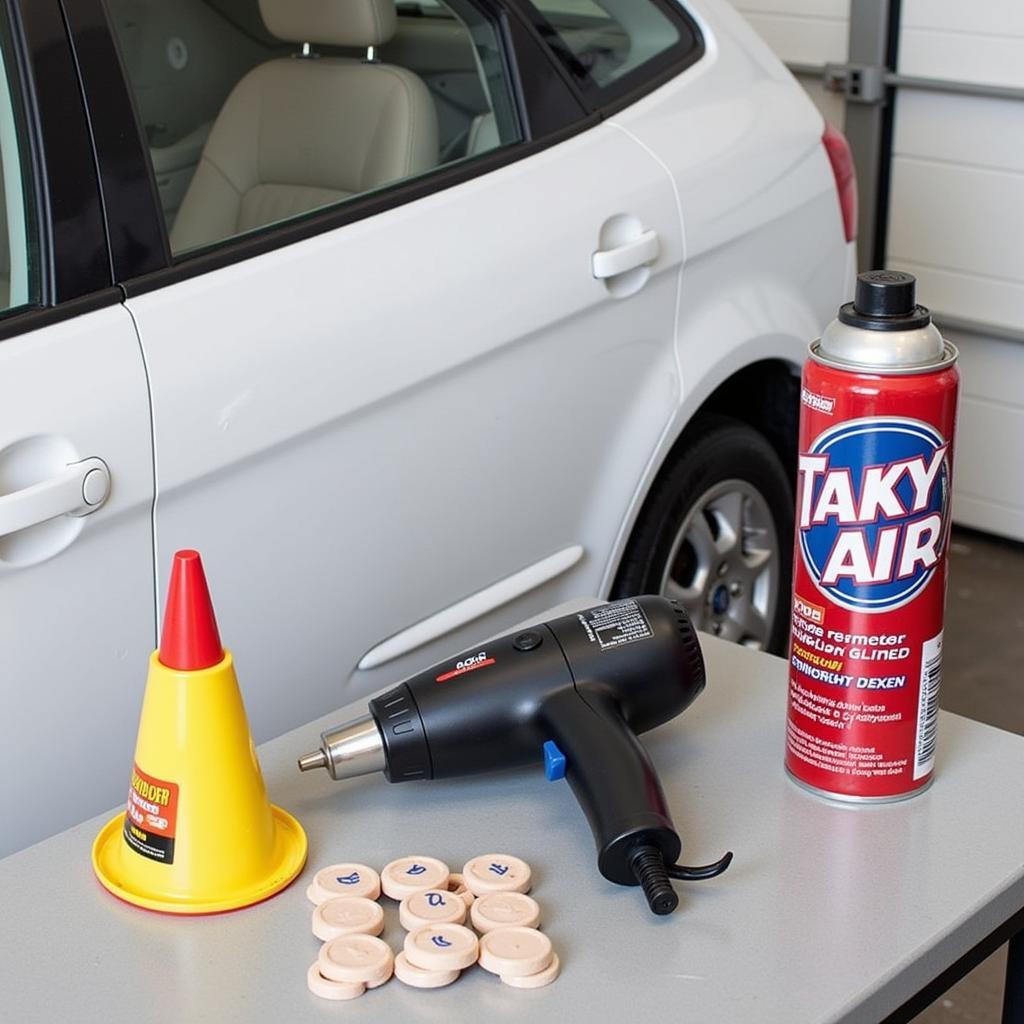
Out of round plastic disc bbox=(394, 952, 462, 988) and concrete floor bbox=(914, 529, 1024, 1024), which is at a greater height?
round plastic disc bbox=(394, 952, 462, 988)

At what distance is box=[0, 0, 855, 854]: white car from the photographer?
1.67 metres

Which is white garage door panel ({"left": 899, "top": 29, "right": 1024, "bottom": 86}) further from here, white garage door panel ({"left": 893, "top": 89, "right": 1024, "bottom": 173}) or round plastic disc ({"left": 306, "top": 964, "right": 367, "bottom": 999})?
round plastic disc ({"left": 306, "top": 964, "right": 367, "bottom": 999})

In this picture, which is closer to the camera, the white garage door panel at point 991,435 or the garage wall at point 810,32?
the white garage door panel at point 991,435

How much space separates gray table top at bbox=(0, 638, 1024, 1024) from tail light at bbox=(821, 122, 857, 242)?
1.42 meters

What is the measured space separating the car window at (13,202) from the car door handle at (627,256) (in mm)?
762

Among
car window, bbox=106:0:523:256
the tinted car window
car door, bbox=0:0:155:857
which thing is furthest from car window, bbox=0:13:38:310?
the tinted car window

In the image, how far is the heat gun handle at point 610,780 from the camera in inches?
47.4

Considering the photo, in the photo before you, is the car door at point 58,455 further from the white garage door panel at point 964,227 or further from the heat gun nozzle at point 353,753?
the white garage door panel at point 964,227

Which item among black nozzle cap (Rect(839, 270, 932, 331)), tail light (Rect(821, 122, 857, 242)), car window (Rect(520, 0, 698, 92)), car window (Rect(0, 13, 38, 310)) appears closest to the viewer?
black nozzle cap (Rect(839, 270, 932, 331))

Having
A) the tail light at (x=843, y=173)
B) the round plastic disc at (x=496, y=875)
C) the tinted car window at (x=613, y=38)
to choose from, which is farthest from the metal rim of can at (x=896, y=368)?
the tail light at (x=843, y=173)

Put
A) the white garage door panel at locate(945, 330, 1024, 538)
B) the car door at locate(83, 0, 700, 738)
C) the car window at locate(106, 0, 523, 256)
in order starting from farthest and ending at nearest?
the white garage door panel at locate(945, 330, 1024, 538), the car window at locate(106, 0, 523, 256), the car door at locate(83, 0, 700, 738)

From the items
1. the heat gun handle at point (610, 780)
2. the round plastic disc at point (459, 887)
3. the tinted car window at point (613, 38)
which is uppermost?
the tinted car window at point (613, 38)

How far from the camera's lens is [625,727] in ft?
4.32

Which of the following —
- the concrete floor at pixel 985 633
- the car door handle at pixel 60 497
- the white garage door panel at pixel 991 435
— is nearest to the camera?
the car door handle at pixel 60 497
